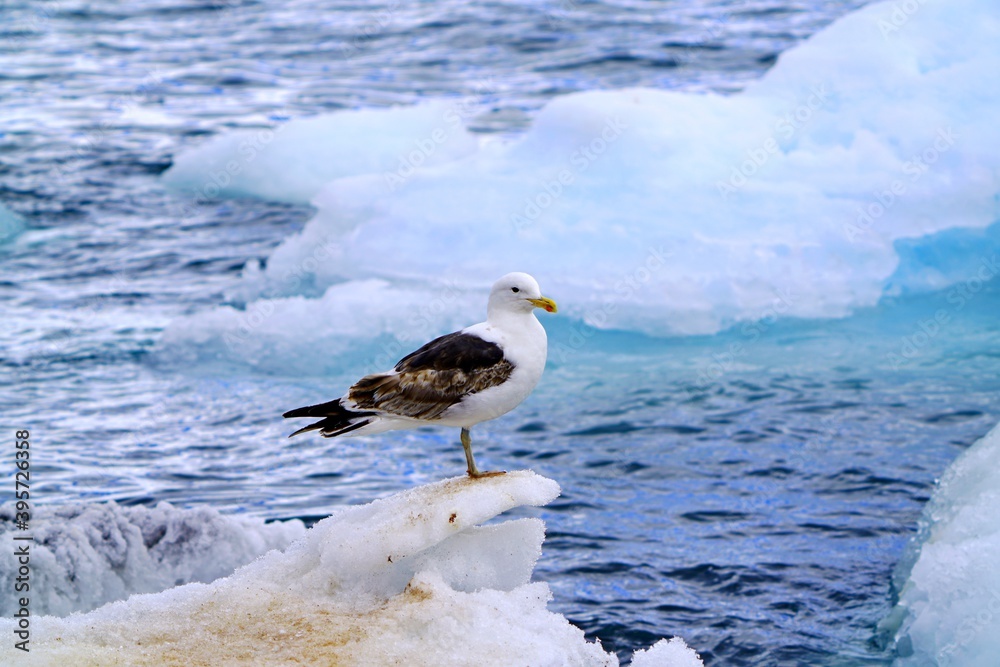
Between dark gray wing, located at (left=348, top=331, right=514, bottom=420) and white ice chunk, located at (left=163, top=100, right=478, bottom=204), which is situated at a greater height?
dark gray wing, located at (left=348, top=331, right=514, bottom=420)

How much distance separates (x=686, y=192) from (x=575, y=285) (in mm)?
1694

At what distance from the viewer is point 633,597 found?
255 inches

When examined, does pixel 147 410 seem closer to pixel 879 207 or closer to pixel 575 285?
pixel 575 285

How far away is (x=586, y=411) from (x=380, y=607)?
182 inches

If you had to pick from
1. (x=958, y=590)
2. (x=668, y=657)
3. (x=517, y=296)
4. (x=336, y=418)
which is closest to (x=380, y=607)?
(x=336, y=418)

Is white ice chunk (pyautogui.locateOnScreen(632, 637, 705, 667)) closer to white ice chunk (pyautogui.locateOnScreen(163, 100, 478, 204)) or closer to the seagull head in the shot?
the seagull head

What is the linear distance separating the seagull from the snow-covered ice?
0.96 ft

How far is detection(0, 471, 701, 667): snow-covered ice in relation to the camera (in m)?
3.96

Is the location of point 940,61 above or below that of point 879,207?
above

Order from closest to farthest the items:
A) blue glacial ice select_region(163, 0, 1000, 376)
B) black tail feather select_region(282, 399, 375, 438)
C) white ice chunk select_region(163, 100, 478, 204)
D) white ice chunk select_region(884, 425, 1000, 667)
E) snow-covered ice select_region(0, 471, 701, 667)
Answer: snow-covered ice select_region(0, 471, 701, 667)
black tail feather select_region(282, 399, 375, 438)
white ice chunk select_region(884, 425, 1000, 667)
blue glacial ice select_region(163, 0, 1000, 376)
white ice chunk select_region(163, 100, 478, 204)

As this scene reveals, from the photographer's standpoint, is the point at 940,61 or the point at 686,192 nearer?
the point at 686,192

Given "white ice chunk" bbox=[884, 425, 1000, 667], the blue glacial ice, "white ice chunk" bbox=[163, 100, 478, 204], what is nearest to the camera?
"white ice chunk" bbox=[884, 425, 1000, 667]

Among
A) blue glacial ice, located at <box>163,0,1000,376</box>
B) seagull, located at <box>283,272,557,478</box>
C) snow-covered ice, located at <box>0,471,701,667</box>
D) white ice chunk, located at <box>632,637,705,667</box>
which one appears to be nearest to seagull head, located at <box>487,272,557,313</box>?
seagull, located at <box>283,272,557,478</box>

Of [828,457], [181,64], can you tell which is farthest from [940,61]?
[181,64]
